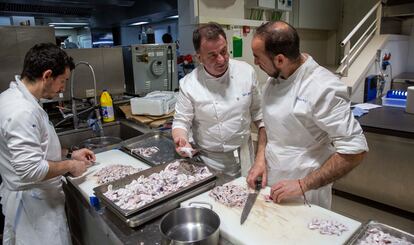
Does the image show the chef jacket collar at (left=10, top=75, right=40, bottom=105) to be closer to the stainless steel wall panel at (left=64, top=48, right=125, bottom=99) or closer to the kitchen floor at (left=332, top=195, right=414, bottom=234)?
the stainless steel wall panel at (left=64, top=48, right=125, bottom=99)

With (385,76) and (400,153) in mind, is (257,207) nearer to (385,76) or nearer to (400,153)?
(400,153)

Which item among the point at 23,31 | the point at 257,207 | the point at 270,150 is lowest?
the point at 257,207

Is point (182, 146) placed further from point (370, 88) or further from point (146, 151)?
point (370, 88)

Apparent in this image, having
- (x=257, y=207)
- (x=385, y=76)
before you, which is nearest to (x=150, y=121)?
(x=257, y=207)

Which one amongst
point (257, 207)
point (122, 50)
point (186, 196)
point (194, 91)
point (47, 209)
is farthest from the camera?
point (122, 50)

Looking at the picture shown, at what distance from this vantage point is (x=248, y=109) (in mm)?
1730

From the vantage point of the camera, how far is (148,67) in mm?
2902

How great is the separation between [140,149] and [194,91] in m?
0.49

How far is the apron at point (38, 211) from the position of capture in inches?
54.3

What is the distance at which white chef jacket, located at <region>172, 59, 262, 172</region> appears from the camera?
5.51 ft

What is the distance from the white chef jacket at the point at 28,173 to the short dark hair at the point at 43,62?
0.07m

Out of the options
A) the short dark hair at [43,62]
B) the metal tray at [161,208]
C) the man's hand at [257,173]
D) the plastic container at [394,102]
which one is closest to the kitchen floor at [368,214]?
the plastic container at [394,102]

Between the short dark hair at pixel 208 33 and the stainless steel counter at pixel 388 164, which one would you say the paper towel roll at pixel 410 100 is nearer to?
the stainless steel counter at pixel 388 164

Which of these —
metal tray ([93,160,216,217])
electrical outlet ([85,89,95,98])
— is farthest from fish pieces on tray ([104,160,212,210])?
electrical outlet ([85,89,95,98])
